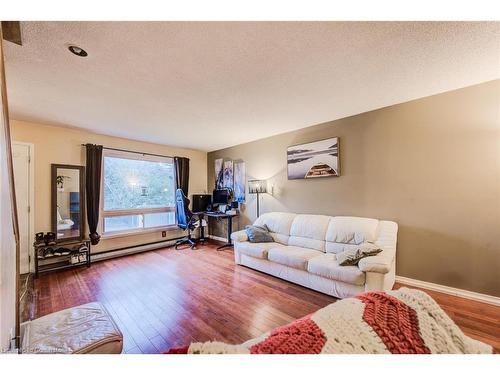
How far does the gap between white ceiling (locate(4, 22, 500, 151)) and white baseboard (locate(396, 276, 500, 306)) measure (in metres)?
2.37

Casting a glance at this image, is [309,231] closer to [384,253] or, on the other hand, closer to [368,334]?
[384,253]

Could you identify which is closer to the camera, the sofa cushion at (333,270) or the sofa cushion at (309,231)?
the sofa cushion at (333,270)

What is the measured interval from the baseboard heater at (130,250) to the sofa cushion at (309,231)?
122 inches

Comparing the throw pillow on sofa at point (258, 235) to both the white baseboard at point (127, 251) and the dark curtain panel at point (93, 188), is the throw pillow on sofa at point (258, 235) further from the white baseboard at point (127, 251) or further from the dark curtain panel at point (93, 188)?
the dark curtain panel at point (93, 188)

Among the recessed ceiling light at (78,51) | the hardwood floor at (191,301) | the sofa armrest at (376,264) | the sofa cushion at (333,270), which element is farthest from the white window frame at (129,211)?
the sofa armrest at (376,264)

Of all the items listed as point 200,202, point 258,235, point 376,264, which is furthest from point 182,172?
point 376,264

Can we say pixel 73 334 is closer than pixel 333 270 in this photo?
Yes

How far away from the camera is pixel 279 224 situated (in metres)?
3.61

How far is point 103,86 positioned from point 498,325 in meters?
4.55

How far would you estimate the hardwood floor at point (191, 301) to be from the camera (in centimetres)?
183

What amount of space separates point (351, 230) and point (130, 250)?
4303mm
